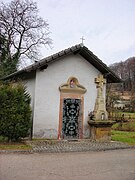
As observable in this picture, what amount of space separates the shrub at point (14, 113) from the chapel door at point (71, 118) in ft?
7.49

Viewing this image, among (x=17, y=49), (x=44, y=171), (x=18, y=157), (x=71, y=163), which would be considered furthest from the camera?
(x=17, y=49)

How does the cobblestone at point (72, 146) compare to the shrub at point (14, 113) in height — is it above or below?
below

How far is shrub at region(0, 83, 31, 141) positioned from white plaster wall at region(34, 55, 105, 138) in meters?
0.88

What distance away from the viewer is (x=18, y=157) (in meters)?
8.50

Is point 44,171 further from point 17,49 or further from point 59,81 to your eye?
point 17,49

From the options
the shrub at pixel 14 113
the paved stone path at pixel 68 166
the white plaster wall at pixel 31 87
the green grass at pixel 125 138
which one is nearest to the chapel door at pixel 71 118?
the white plaster wall at pixel 31 87

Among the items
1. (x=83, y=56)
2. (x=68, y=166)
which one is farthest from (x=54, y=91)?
(x=68, y=166)

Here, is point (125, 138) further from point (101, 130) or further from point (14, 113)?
point (14, 113)

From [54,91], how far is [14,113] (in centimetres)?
258

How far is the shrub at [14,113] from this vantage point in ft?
35.0

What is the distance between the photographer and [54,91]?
12.5m

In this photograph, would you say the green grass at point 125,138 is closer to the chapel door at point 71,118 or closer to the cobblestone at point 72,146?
the cobblestone at point 72,146

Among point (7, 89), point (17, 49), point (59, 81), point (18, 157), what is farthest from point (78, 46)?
point (17, 49)

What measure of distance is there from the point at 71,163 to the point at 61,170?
1037 mm
